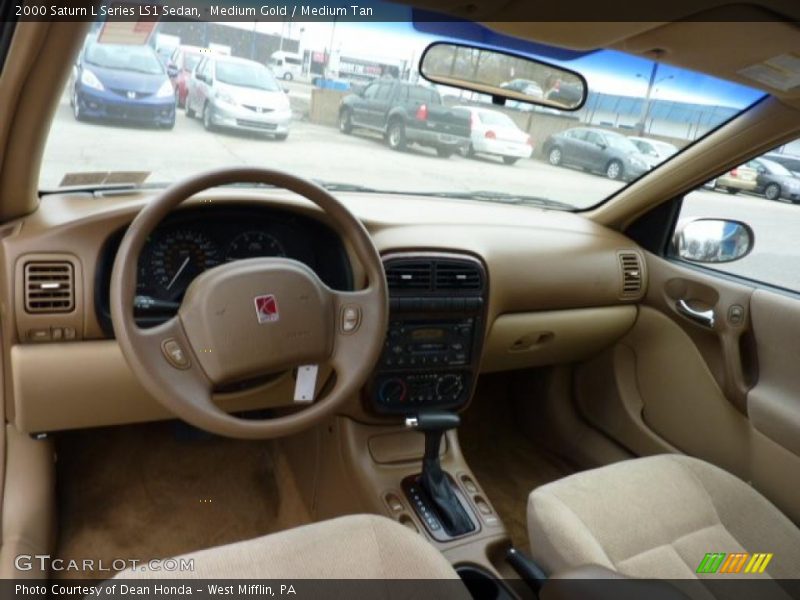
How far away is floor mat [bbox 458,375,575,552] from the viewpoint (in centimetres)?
266

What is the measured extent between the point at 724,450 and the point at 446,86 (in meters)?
1.60

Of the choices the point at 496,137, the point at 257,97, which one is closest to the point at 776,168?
the point at 496,137

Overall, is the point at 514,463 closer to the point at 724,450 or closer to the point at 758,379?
the point at 724,450

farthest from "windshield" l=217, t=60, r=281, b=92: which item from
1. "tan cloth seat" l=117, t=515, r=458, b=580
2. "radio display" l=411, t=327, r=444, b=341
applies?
"tan cloth seat" l=117, t=515, r=458, b=580

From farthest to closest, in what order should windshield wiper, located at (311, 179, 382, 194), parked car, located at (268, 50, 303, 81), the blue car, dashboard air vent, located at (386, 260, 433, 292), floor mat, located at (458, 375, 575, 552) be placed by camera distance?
floor mat, located at (458, 375, 575, 552) → windshield wiper, located at (311, 179, 382, 194) → dashboard air vent, located at (386, 260, 433, 292) → parked car, located at (268, 50, 303, 81) → the blue car

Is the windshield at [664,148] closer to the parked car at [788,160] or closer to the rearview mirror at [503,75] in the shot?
the parked car at [788,160]

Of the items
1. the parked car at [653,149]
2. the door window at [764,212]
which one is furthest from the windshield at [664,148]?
the door window at [764,212]

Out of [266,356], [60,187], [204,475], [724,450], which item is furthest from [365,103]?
[724,450]

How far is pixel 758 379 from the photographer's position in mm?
2242

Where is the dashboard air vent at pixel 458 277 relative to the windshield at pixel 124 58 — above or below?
below

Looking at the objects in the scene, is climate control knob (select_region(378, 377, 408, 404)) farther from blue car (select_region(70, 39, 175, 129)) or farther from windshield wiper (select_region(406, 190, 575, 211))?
blue car (select_region(70, 39, 175, 129))

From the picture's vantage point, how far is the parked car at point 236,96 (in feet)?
6.12

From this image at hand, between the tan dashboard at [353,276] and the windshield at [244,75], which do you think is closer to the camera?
the tan dashboard at [353,276]

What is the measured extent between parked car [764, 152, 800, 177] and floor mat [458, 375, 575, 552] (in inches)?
58.6
